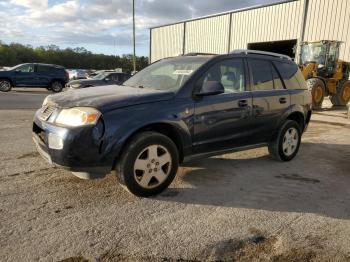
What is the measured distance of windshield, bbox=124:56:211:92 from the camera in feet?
14.7

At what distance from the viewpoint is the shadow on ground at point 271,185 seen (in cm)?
402

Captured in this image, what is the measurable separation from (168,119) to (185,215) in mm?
1097

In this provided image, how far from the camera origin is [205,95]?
14.3 feet

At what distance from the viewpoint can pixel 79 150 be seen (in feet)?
11.6

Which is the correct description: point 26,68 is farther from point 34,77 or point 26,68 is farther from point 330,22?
point 330,22

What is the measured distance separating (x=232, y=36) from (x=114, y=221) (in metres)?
27.1

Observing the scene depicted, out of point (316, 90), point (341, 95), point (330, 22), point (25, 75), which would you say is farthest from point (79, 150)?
point (330, 22)

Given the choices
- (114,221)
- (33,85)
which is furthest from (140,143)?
(33,85)

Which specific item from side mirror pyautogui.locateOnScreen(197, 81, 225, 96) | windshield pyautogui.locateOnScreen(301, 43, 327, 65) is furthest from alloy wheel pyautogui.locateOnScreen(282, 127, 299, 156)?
windshield pyautogui.locateOnScreen(301, 43, 327, 65)

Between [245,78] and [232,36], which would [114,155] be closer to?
[245,78]

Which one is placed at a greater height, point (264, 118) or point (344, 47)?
point (344, 47)

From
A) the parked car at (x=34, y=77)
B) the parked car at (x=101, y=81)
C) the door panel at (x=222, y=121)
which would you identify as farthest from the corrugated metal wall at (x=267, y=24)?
the door panel at (x=222, y=121)

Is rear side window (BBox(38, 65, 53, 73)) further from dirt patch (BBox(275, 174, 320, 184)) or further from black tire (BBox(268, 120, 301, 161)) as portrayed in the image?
dirt patch (BBox(275, 174, 320, 184))

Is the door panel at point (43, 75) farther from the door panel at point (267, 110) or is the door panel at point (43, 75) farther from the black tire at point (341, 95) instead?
the door panel at point (267, 110)
